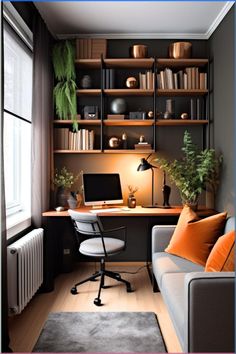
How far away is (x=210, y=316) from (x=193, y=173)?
2.18 meters

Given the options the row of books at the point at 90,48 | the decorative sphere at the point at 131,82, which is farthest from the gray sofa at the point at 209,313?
the row of books at the point at 90,48

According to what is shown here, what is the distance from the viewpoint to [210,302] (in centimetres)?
184

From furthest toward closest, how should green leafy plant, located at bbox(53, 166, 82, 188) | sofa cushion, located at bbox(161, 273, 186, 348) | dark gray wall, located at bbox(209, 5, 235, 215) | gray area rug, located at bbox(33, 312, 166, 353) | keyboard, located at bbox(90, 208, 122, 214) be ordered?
1. green leafy plant, located at bbox(53, 166, 82, 188)
2. keyboard, located at bbox(90, 208, 122, 214)
3. dark gray wall, located at bbox(209, 5, 235, 215)
4. gray area rug, located at bbox(33, 312, 166, 353)
5. sofa cushion, located at bbox(161, 273, 186, 348)

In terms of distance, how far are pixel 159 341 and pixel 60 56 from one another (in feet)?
9.73

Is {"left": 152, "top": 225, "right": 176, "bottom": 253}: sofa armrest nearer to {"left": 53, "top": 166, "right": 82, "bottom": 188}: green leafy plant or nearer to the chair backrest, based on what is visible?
the chair backrest

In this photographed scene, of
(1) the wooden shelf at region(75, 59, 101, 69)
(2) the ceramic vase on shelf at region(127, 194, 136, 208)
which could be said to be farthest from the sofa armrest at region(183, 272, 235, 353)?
(1) the wooden shelf at region(75, 59, 101, 69)

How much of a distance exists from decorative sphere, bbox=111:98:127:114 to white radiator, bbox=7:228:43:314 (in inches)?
64.3

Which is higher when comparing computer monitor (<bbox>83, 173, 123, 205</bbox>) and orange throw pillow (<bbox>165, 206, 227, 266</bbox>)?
computer monitor (<bbox>83, 173, 123, 205</bbox>)

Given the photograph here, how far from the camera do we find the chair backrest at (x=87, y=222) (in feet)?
10.4

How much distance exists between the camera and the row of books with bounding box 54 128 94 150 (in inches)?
160

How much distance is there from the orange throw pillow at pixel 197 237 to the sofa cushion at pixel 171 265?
0.18 feet

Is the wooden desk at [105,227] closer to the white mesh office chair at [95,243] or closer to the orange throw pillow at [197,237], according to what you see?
the white mesh office chair at [95,243]

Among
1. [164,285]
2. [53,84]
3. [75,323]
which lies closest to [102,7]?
[53,84]

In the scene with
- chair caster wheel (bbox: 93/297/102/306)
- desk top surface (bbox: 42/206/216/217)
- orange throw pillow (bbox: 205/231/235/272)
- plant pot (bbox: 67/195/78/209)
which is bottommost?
chair caster wheel (bbox: 93/297/102/306)
